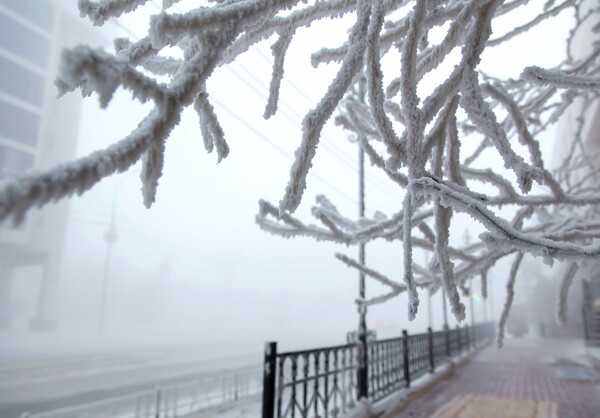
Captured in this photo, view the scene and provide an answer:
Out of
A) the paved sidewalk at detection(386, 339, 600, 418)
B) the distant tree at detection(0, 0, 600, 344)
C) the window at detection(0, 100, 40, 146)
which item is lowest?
the paved sidewalk at detection(386, 339, 600, 418)

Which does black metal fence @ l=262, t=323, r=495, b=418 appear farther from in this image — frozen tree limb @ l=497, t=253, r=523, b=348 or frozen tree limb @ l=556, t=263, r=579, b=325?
frozen tree limb @ l=556, t=263, r=579, b=325

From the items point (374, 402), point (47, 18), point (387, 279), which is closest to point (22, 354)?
point (47, 18)

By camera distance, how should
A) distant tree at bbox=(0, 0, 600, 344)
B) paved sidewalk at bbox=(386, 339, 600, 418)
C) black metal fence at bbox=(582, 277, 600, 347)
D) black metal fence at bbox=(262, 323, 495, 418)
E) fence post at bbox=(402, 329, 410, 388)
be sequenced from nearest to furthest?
distant tree at bbox=(0, 0, 600, 344) < black metal fence at bbox=(262, 323, 495, 418) < paved sidewalk at bbox=(386, 339, 600, 418) < fence post at bbox=(402, 329, 410, 388) < black metal fence at bbox=(582, 277, 600, 347)

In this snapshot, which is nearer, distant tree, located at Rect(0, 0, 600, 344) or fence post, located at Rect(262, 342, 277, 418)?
distant tree, located at Rect(0, 0, 600, 344)

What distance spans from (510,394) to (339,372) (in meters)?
4.47

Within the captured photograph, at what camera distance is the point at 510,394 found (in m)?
7.86

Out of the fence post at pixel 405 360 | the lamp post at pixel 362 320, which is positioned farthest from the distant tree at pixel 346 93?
the fence post at pixel 405 360

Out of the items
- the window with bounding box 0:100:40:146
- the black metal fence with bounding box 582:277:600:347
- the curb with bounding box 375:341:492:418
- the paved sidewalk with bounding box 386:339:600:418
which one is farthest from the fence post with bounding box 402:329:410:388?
the window with bounding box 0:100:40:146

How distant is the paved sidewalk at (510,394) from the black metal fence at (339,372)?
1.74 feet

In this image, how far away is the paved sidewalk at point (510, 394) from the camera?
6301mm

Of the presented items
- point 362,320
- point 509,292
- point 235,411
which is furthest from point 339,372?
point 235,411

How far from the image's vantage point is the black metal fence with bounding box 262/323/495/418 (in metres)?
4.56

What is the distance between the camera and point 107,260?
114ft

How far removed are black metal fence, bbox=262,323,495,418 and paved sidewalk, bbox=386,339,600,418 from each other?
0.53 m
